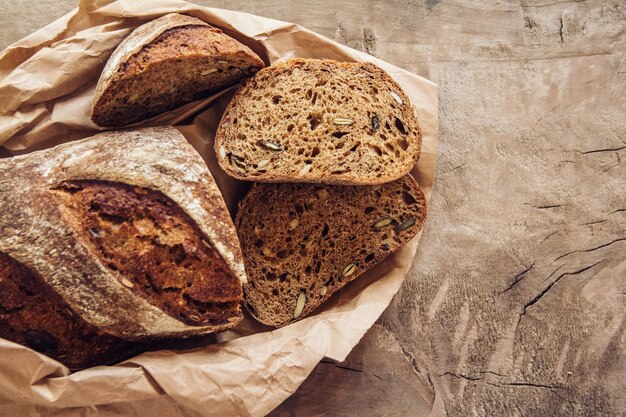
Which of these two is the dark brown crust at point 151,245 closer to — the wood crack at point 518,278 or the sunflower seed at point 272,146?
the sunflower seed at point 272,146

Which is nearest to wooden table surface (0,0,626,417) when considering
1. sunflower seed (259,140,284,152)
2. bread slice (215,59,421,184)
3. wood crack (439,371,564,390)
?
wood crack (439,371,564,390)

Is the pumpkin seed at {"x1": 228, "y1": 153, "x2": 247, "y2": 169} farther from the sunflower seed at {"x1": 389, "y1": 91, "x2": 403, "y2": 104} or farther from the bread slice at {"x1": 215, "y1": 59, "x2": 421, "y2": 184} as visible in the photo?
the sunflower seed at {"x1": 389, "y1": 91, "x2": 403, "y2": 104}

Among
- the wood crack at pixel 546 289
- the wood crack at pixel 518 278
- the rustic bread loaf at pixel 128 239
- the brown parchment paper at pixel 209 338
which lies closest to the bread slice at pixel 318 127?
the brown parchment paper at pixel 209 338

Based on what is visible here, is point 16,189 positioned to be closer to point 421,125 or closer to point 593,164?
point 421,125

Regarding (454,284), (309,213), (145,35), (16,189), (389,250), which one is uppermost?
(145,35)

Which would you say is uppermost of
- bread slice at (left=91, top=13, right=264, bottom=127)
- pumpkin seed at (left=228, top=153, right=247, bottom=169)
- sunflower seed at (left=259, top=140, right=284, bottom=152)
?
bread slice at (left=91, top=13, right=264, bottom=127)

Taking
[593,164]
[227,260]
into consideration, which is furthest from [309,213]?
[593,164]

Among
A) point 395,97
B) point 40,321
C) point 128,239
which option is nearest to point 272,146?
point 395,97
